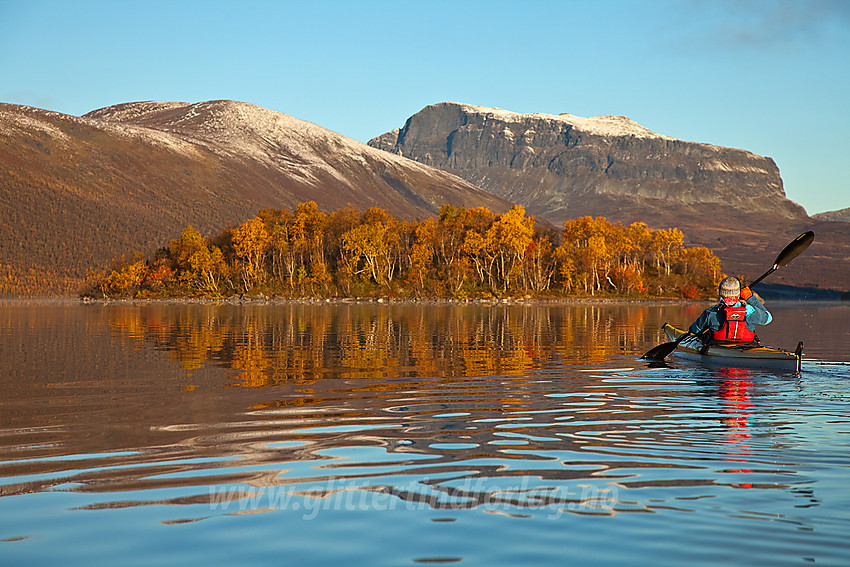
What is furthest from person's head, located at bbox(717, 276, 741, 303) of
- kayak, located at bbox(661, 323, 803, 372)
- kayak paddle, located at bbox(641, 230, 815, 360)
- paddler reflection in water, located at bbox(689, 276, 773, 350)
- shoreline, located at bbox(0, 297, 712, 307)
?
shoreline, located at bbox(0, 297, 712, 307)

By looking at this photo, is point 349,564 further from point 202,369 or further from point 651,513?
point 202,369

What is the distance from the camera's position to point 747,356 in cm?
2617

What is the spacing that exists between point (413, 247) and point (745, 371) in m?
115

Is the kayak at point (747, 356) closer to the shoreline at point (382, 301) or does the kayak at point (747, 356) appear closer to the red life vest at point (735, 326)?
the red life vest at point (735, 326)

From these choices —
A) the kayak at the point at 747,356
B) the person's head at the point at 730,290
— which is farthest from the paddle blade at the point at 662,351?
the person's head at the point at 730,290

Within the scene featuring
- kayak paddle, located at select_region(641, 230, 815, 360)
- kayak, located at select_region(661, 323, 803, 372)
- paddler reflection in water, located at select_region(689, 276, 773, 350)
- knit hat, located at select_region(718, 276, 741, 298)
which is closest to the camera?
kayak, located at select_region(661, 323, 803, 372)

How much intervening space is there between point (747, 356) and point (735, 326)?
5.12 ft

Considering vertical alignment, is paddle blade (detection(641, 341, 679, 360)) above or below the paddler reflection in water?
below

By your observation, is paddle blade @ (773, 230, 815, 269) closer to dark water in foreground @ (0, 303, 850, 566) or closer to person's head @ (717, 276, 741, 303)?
person's head @ (717, 276, 741, 303)

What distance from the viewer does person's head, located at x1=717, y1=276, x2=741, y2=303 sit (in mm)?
26469

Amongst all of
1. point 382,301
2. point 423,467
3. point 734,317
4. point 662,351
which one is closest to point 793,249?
point 734,317

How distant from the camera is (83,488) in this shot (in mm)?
11336

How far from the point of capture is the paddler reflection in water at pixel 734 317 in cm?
2664

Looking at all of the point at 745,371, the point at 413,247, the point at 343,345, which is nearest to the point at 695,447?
the point at 745,371
